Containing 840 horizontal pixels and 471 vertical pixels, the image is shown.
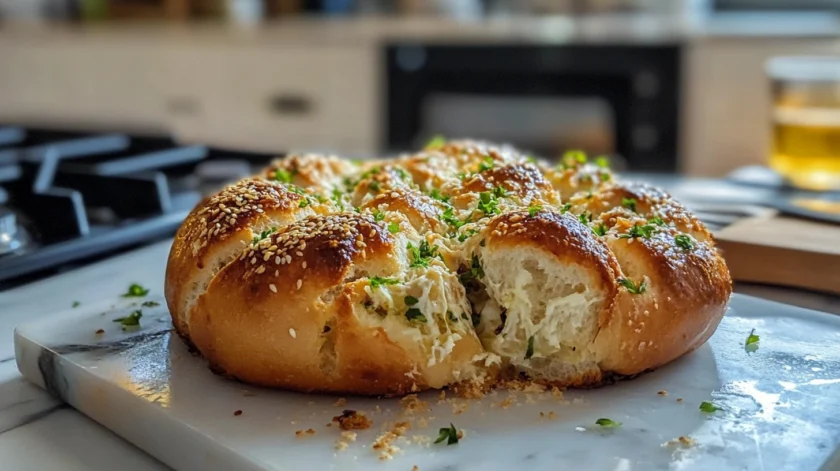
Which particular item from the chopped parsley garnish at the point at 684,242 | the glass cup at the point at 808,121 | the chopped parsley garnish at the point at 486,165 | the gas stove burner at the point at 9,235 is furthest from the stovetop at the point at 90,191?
the glass cup at the point at 808,121

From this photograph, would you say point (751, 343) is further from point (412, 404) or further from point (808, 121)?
point (808, 121)

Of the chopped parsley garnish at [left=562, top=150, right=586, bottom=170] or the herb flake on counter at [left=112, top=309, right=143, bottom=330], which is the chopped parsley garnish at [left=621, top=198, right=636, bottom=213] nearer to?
the chopped parsley garnish at [left=562, top=150, right=586, bottom=170]

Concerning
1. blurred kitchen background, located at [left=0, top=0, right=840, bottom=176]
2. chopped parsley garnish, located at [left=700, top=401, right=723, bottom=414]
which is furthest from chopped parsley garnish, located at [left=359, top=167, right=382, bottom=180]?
blurred kitchen background, located at [left=0, top=0, right=840, bottom=176]

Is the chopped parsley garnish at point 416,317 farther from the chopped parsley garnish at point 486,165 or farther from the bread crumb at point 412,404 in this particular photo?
the chopped parsley garnish at point 486,165

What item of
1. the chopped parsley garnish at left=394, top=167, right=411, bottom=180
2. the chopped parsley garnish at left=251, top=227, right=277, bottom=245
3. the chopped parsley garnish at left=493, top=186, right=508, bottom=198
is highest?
the chopped parsley garnish at left=394, top=167, right=411, bottom=180

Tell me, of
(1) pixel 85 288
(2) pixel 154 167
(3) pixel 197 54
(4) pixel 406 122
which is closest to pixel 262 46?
(3) pixel 197 54
